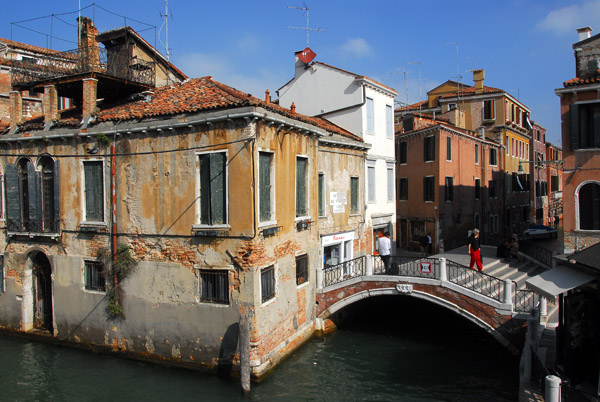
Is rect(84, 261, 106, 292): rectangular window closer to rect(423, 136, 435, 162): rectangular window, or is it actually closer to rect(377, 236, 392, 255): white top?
rect(377, 236, 392, 255): white top

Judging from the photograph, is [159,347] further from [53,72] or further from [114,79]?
[53,72]

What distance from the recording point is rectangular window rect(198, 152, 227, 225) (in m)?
11.6

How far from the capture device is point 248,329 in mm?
11070

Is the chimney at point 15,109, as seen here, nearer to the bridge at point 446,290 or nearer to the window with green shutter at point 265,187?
the window with green shutter at point 265,187

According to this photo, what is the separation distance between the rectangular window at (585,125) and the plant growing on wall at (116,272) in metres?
13.9

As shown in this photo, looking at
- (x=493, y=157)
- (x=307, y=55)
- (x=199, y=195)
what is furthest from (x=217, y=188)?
(x=493, y=157)

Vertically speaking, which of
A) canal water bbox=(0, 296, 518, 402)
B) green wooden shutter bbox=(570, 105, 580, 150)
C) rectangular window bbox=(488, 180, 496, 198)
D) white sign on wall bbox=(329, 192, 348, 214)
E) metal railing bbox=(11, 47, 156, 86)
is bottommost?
canal water bbox=(0, 296, 518, 402)

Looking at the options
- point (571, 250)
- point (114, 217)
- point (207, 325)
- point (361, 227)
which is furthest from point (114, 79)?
point (571, 250)

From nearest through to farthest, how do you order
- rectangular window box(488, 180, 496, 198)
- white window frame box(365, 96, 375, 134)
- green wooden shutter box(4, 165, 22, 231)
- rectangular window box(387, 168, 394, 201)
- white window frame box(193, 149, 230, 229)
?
white window frame box(193, 149, 230, 229) < green wooden shutter box(4, 165, 22, 231) < white window frame box(365, 96, 375, 134) < rectangular window box(387, 168, 394, 201) < rectangular window box(488, 180, 496, 198)

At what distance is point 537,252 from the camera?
18.5 meters

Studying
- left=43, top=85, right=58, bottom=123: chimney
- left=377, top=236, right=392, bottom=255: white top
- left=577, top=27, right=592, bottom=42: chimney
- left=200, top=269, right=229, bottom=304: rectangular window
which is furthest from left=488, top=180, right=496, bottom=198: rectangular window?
left=43, top=85, right=58, bottom=123: chimney

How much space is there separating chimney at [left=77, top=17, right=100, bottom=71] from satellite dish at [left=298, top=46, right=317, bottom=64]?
8.40 metres

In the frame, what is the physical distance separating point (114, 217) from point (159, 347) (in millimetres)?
3927

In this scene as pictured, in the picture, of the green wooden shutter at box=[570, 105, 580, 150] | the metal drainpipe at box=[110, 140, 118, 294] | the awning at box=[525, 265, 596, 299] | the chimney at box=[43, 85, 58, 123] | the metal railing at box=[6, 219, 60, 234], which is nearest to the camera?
the awning at box=[525, 265, 596, 299]
